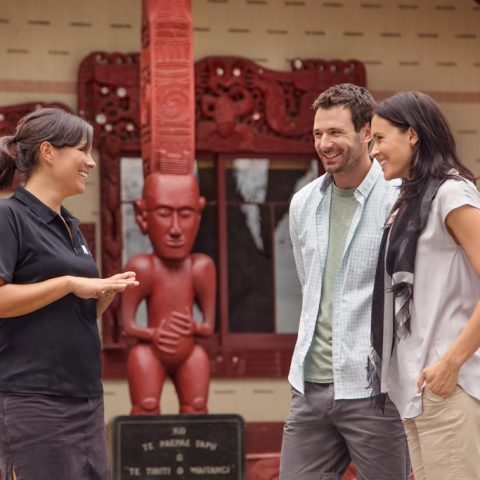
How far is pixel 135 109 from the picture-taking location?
964 cm

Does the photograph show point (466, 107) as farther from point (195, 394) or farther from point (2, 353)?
point (2, 353)

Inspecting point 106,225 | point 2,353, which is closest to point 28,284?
point 2,353

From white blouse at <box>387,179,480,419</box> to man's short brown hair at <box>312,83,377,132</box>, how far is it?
2.43 feet

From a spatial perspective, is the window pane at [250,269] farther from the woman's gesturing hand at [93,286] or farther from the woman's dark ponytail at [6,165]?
the woman's gesturing hand at [93,286]

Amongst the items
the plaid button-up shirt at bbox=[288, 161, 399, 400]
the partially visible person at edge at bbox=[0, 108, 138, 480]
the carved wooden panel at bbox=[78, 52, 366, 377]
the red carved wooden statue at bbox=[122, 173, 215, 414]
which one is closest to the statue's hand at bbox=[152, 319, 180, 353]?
the red carved wooden statue at bbox=[122, 173, 215, 414]

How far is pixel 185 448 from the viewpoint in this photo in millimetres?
7293

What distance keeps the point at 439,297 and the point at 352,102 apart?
0.98 metres

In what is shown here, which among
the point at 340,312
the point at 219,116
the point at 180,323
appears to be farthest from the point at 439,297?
the point at 219,116

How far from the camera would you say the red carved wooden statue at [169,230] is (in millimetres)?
7504

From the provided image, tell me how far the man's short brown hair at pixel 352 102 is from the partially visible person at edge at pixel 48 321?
0.89 metres

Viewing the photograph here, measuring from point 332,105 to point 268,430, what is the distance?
5633 millimetres

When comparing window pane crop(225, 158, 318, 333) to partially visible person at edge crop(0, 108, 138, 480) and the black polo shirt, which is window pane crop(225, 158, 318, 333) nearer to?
partially visible person at edge crop(0, 108, 138, 480)

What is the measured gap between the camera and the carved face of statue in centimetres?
746

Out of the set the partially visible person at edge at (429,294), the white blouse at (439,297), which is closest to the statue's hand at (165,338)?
the partially visible person at edge at (429,294)
